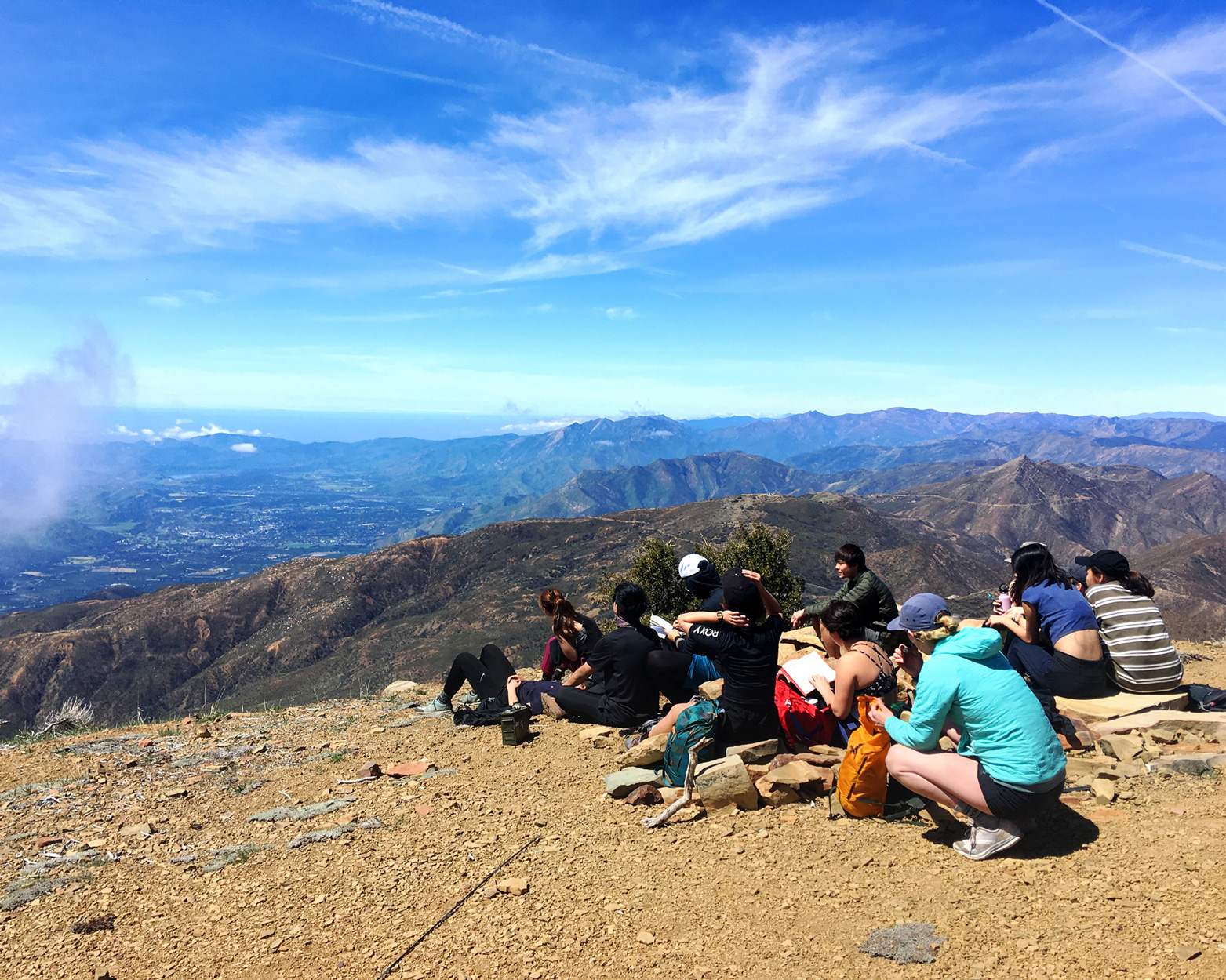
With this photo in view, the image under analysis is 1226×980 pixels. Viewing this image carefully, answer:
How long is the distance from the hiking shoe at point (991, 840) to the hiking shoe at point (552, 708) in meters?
4.99

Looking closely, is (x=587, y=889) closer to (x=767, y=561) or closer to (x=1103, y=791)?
(x=1103, y=791)

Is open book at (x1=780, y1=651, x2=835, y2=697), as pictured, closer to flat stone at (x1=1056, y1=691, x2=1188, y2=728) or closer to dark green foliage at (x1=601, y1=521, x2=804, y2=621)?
flat stone at (x1=1056, y1=691, x2=1188, y2=728)

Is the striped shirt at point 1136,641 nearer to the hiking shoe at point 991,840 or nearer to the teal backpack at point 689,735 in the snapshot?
the hiking shoe at point 991,840

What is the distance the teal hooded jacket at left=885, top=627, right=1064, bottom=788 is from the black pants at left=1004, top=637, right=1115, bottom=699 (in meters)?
2.90

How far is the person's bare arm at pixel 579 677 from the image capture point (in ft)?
26.7

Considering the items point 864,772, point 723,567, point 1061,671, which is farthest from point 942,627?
point 723,567

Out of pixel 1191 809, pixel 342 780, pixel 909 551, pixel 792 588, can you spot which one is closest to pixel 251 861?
pixel 342 780

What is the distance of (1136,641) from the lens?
6.95m

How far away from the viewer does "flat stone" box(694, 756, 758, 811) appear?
18.3ft

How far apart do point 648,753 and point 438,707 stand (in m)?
4.94

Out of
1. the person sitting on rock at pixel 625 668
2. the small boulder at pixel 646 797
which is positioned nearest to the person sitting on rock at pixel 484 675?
the person sitting on rock at pixel 625 668

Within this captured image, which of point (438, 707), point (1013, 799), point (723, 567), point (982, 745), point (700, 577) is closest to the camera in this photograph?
point (1013, 799)

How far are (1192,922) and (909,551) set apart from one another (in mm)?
94781

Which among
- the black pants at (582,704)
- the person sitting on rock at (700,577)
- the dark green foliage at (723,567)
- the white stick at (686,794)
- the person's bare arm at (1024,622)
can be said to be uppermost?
the person sitting on rock at (700,577)
